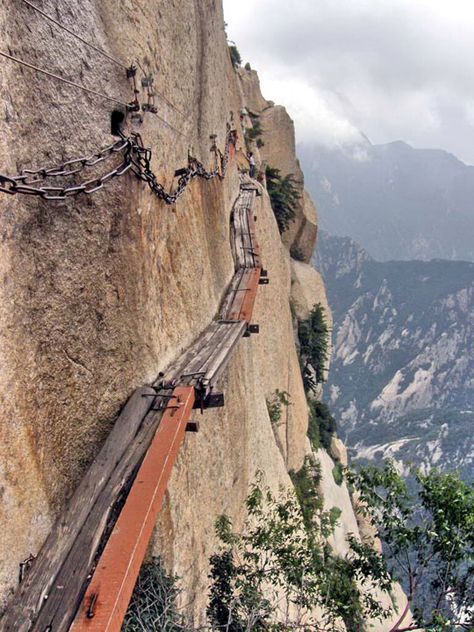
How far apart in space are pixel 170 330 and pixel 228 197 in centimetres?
838

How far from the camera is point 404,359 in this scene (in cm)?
17025

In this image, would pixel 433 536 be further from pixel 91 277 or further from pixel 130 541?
pixel 91 277

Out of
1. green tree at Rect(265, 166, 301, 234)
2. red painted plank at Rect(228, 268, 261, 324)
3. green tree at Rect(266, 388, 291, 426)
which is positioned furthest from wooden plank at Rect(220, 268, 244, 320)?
green tree at Rect(265, 166, 301, 234)

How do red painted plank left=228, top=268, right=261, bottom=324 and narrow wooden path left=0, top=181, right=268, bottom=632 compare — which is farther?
red painted plank left=228, top=268, right=261, bottom=324

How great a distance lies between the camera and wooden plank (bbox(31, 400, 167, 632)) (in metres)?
4.50

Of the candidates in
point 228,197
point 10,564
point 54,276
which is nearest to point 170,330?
point 54,276

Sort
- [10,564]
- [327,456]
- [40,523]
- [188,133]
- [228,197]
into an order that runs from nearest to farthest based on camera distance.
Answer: [10,564], [40,523], [188,133], [228,197], [327,456]

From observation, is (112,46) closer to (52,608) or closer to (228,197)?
(52,608)

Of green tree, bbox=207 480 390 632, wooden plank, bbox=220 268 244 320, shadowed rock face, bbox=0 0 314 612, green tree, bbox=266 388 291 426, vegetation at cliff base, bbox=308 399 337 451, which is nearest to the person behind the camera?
shadowed rock face, bbox=0 0 314 612

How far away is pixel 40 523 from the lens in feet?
16.4

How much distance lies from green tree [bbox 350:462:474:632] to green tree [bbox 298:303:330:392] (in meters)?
23.4

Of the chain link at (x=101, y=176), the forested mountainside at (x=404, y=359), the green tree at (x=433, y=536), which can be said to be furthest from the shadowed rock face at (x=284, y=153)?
the forested mountainside at (x=404, y=359)

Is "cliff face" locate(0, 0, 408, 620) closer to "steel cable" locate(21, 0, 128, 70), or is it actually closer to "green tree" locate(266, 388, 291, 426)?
"steel cable" locate(21, 0, 128, 70)

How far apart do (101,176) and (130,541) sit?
416cm
